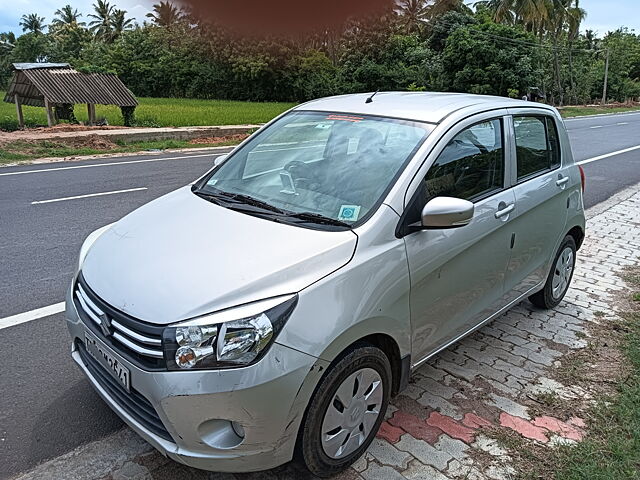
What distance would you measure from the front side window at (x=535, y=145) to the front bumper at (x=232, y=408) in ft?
7.47

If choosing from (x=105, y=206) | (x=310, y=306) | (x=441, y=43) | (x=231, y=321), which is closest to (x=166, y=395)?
(x=231, y=321)

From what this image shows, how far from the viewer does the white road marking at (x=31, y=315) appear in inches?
151

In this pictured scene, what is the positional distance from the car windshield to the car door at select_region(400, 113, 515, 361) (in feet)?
0.70

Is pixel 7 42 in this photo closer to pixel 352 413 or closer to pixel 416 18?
pixel 416 18

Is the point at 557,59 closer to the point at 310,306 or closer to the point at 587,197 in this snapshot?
the point at 587,197

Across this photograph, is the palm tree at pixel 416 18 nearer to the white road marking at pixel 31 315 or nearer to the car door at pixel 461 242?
the car door at pixel 461 242

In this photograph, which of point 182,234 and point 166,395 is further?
point 182,234

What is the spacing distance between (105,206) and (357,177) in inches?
220

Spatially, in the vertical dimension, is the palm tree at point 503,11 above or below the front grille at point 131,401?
above

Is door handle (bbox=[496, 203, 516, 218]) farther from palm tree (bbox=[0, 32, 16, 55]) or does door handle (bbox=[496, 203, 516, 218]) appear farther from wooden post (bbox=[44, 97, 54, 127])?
palm tree (bbox=[0, 32, 16, 55])

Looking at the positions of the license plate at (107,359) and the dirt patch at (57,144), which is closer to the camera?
the license plate at (107,359)

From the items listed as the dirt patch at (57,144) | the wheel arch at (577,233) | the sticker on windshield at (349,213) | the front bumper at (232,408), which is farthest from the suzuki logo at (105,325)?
the dirt patch at (57,144)

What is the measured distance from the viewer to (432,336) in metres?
2.91

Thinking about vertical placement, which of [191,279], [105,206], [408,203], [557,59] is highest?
[557,59]
